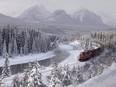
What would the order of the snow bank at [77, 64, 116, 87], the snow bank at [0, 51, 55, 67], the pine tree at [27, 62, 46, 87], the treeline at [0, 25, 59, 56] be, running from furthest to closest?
1. the treeline at [0, 25, 59, 56]
2. the snow bank at [0, 51, 55, 67]
3. the pine tree at [27, 62, 46, 87]
4. the snow bank at [77, 64, 116, 87]

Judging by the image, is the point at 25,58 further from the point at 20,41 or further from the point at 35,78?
the point at 35,78

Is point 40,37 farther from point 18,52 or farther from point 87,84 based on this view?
point 87,84

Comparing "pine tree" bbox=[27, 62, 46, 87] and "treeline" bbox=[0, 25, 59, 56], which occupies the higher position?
"pine tree" bbox=[27, 62, 46, 87]

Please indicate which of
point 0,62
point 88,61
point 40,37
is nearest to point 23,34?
point 40,37

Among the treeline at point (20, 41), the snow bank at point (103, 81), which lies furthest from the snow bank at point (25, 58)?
the snow bank at point (103, 81)

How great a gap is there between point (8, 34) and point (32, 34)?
21.1 meters

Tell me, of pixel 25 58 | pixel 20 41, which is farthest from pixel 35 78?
pixel 20 41

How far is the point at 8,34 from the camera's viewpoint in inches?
4860

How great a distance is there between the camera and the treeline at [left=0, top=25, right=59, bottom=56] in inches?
4714

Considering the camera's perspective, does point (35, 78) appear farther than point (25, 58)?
No

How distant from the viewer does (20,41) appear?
421 ft

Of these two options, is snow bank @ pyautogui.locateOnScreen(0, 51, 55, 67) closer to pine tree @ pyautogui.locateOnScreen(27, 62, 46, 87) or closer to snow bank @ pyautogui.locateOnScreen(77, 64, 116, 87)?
pine tree @ pyautogui.locateOnScreen(27, 62, 46, 87)

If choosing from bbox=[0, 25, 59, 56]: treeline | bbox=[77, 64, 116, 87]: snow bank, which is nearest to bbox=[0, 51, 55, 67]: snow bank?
bbox=[0, 25, 59, 56]: treeline

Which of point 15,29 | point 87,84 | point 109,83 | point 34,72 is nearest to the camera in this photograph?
point 87,84
